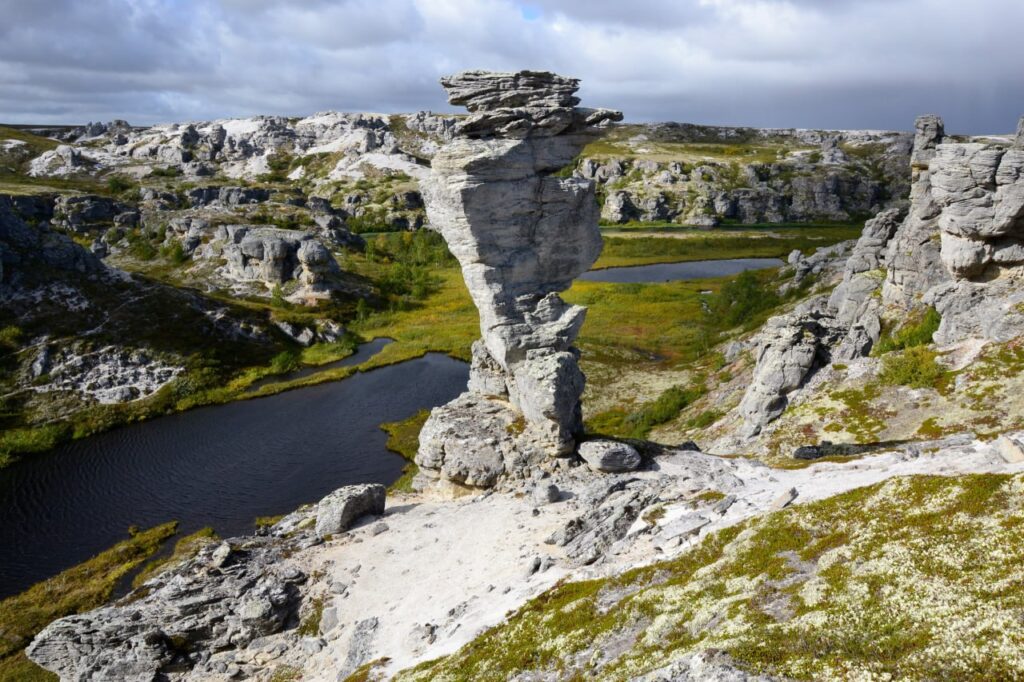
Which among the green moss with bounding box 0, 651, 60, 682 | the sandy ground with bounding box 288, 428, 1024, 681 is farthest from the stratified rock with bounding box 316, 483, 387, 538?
the green moss with bounding box 0, 651, 60, 682

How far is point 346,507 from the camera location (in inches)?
1795

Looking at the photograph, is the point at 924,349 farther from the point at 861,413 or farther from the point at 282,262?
the point at 282,262

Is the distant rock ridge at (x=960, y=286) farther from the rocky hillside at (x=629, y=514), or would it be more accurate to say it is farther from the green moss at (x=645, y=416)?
the green moss at (x=645, y=416)

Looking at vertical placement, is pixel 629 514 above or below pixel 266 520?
above

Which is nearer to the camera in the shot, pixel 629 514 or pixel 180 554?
pixel 629 514

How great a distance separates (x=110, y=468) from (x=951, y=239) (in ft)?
293

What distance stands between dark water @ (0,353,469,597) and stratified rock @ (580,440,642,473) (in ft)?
97.5

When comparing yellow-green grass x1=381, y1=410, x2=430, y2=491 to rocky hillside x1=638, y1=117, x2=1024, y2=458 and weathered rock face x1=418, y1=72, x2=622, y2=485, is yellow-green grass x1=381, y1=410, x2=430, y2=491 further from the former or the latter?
rocky hillside x1=638, y1=117, x2=1024, y2=458

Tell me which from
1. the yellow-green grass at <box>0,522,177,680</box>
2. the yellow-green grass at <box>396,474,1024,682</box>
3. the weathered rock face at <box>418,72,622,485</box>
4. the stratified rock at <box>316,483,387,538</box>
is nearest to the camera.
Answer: the yellow-green grass at <box>396,474,1024,682</box>

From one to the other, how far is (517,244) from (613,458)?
17.8m

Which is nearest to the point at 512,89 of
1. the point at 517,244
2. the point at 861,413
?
the point at 517,244

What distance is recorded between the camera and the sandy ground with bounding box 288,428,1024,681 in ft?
101

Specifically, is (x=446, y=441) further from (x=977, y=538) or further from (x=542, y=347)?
(x=977, y=538)

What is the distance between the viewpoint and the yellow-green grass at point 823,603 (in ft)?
51.4
